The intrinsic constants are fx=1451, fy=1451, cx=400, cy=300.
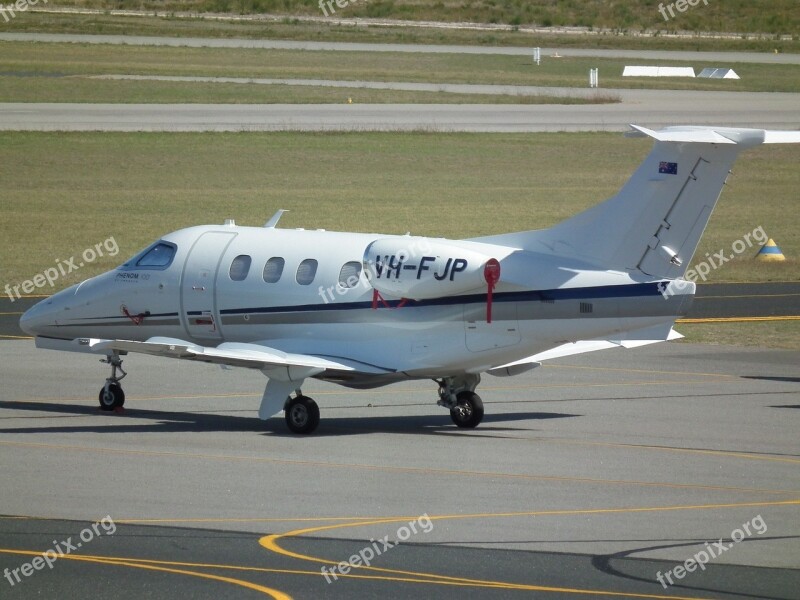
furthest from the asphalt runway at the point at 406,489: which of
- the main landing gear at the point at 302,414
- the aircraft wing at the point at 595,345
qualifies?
the aircraft wing at the point at 595,345

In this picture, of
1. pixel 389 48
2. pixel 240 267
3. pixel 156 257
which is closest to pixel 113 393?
pixel 156 257

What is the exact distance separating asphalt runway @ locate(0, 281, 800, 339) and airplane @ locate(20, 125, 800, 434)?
9.20 m

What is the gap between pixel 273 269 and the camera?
77.1 feet

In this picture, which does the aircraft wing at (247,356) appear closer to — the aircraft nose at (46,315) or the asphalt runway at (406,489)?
the asphalt runway at (406,489)

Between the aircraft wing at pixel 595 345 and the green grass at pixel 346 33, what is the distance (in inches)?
3609

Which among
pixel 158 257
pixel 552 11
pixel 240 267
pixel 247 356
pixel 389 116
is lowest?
pixel 247 356

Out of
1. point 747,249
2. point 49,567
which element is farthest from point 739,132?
point 747,249

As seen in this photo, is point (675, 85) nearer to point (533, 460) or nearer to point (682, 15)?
point (682, 15)

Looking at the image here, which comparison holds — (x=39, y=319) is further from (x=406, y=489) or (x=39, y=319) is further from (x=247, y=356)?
(x=406, y=489)

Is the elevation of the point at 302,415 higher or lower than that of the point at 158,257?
lower

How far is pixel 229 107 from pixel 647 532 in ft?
211

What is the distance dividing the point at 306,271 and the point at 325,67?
78.4 m

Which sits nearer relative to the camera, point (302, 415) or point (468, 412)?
point (302, 415)

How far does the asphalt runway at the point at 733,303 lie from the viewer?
116 ft
